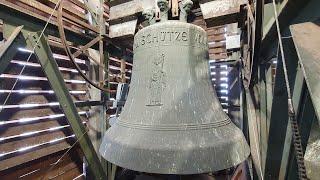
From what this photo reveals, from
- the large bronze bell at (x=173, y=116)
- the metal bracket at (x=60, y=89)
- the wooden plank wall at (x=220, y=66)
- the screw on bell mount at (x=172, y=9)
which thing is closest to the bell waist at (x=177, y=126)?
the large bronze bell at (x=173, y=116)

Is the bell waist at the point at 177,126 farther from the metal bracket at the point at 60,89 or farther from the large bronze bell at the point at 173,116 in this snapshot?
the metal bracket at the point at 60,89

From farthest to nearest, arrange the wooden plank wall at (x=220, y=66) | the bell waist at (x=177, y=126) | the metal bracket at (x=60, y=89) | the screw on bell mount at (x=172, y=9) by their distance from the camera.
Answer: the wooden plank wall at (x=220, y=66) → the metal bracket at (x=60, y=89) → the screw on bell mount at (x=172, y=9) → the bell waist at (x=177, y=126)

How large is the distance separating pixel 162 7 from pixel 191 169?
116 centimetres

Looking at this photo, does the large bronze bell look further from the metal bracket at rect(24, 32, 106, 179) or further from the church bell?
the metal bracket at rect(24, 32, 106, 179)

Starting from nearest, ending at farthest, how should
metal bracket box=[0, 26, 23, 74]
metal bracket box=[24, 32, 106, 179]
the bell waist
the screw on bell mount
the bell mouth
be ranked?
the bell mouth → the bell waist → the screw on bell mount → metal bracket box=[0, 26, 23, 74] → metal bracket box=[24, 32, 106, 179]

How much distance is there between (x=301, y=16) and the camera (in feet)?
3.57

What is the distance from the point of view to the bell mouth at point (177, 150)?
3.82 feet

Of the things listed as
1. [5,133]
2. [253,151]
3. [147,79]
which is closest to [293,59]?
[147,79]

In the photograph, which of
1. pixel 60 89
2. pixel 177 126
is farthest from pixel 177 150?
pixel 60 89

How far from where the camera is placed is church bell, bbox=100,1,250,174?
120cm

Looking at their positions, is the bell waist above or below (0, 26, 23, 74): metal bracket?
below

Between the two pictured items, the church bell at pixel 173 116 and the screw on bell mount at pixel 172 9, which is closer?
the church bell at pixel 173 116

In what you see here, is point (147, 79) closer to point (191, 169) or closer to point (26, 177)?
A: point (191, 169)

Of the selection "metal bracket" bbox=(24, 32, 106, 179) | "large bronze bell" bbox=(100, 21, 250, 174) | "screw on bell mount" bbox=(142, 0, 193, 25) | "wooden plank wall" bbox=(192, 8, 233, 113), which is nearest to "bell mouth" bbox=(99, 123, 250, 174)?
"large bronze bell" bbox=(100, 21, 250, 174)
